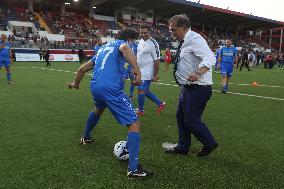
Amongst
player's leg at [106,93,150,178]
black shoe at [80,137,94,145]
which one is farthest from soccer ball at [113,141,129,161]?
black shoe at [80,137,94,145]

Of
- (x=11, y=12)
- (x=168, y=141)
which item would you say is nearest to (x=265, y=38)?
(x=11, y=12)

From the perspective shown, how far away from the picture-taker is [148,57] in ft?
29.8

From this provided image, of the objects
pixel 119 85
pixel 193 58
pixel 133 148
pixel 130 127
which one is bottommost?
pixel 133 148

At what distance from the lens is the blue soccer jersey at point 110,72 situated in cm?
474

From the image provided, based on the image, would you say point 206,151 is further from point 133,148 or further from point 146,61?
point 146,61

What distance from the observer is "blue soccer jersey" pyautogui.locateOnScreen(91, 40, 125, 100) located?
15.6ft

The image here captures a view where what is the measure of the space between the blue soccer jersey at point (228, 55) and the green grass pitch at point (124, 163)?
4.60 metres

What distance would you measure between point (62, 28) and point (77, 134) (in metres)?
43.7

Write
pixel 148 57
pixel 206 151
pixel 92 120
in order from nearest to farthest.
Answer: pixel 206 151, pixel 92 120, pixel 148 57

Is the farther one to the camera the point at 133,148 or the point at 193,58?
the point at 193,58

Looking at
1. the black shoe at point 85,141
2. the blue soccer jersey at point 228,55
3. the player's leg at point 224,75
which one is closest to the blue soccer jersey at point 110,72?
the black shoe at point 85,141

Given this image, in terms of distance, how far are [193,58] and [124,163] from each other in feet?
6.12

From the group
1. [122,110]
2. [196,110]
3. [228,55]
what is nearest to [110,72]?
[122,110]

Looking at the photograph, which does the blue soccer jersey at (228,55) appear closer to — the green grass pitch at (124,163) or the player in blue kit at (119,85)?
the green grass pitch at (124,163)
